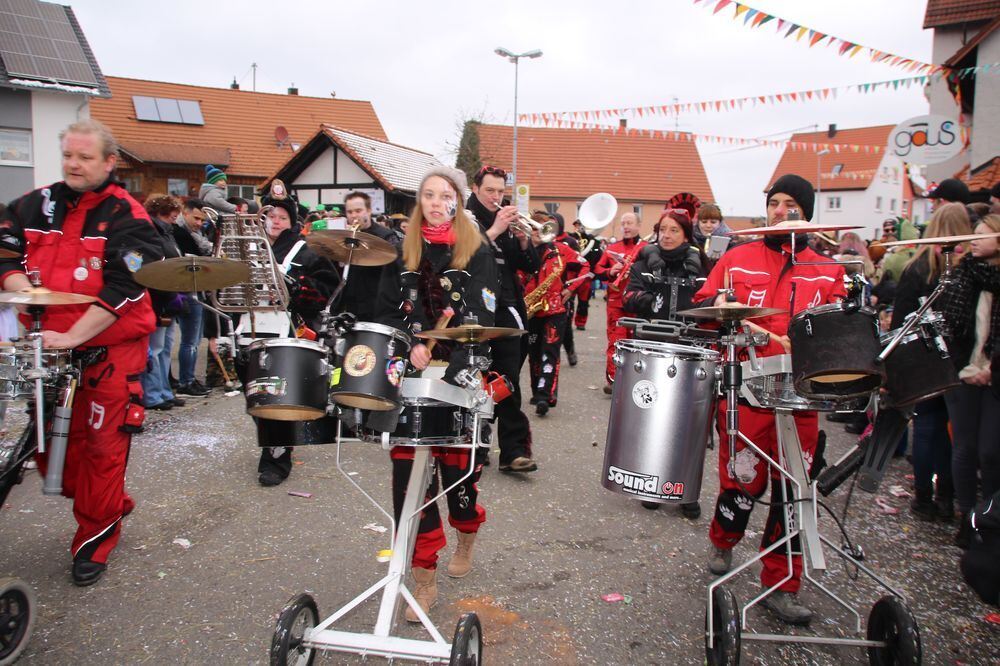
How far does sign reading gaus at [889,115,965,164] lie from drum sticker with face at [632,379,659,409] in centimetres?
950

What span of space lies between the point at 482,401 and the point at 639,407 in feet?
2.30

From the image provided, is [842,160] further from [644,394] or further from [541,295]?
[644,394]

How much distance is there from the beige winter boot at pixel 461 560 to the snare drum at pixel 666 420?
1067 millimetres

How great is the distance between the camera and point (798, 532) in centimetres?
316

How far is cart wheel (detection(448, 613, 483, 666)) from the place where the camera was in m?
2.47

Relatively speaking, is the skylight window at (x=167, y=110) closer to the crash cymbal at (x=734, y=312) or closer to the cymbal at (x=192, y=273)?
the cymbal at (x=192, y=273)

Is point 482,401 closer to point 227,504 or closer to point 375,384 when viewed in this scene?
point 375,384

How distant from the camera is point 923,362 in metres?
2.79

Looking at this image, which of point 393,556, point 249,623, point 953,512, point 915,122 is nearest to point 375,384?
point 393,556

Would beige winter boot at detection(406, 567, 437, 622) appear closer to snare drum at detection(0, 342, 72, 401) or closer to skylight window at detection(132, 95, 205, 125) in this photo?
snare drum at detection(0, 342, 72, 401)

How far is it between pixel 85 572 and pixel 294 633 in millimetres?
1664

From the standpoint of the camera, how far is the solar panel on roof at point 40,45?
802 inches

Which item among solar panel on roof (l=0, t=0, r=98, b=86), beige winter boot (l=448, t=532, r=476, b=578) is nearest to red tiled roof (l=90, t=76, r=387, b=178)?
solar panel on roof (l=0, t=0, r=98, b=86)

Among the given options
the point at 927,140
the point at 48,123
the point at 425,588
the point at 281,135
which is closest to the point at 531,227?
the point at 425,588
